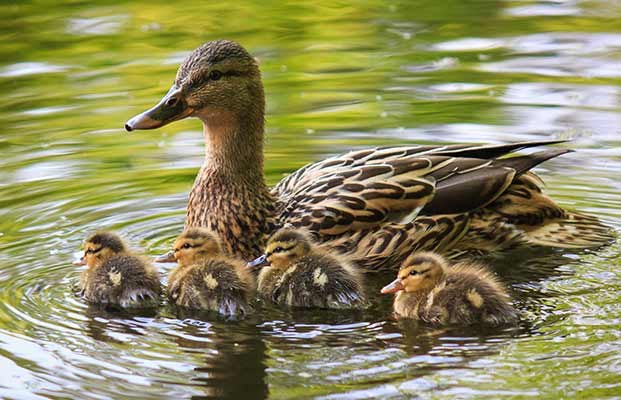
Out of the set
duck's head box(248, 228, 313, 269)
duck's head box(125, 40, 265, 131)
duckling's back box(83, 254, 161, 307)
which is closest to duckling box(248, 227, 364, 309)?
duck's head box(248, 228, 313, 269)

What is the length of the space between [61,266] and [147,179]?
1.70 meters

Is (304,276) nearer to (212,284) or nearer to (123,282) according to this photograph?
(212,284)

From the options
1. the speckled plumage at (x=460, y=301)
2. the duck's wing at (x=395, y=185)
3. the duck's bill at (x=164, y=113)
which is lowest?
the speckled plumage at (x=460, y=301)

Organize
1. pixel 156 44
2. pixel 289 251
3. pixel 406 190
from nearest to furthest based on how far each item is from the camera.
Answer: pixel 289 251, pixel 406 190, pixel 156 44

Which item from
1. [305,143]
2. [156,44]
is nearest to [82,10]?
[156,44]

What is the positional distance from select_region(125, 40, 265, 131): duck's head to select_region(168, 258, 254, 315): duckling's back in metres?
1.06

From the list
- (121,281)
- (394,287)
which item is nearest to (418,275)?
(394,287)

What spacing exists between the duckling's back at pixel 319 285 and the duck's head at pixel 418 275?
0.62ft

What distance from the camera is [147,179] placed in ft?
29.4

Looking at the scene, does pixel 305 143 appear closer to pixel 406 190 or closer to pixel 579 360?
pixel 406 190

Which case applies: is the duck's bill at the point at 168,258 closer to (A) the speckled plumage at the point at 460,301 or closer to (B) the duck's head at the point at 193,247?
(B) the duck's head at the point at 193,247

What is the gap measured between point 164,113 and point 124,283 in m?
1.15

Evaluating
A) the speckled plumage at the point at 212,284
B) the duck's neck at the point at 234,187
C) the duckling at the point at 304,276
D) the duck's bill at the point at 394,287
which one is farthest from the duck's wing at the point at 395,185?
the duck's bill at the point at 394,287

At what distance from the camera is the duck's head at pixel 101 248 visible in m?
7.00
